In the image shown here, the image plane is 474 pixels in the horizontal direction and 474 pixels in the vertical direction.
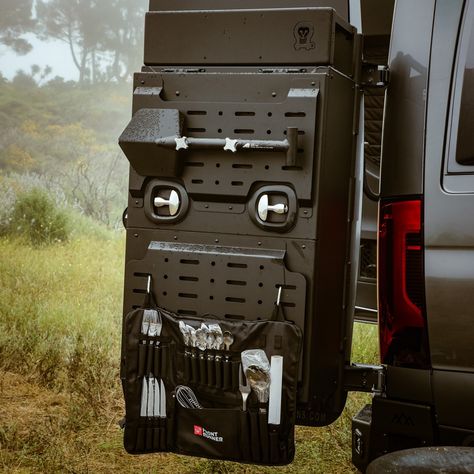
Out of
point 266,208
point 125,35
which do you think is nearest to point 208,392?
point 266,208

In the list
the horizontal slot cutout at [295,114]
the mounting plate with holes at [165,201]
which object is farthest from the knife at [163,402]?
the horizontal slot cutout at [295,114]

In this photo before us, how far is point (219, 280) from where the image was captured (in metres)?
2.46

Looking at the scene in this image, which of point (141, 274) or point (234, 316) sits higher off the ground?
point (141, 274)

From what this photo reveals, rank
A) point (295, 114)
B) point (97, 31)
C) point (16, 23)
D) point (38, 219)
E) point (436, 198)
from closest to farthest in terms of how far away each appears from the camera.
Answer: point (436, 198) → point (295, 114) → point (16, 23) → point (38, 219) → point (97, 31)

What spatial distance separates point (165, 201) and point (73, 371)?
7.65 ft

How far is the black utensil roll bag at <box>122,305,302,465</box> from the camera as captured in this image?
93.8 inches

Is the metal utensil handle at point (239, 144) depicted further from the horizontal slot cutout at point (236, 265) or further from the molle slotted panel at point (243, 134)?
the horizontal slot cutout at point (236, 265)

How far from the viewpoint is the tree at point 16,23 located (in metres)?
5.26

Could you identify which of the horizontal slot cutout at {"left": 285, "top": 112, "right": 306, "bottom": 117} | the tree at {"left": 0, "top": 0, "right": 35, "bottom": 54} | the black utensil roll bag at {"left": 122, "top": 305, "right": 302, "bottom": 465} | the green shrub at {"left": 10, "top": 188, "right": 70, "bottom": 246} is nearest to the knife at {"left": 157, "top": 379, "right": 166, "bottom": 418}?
the black utensil roll bag at {"left": 122, "top": 305, "right": 302, "bottom": 465}

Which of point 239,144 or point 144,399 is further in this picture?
point 144,399

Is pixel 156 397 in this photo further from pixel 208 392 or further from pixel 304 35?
pixel 304 35

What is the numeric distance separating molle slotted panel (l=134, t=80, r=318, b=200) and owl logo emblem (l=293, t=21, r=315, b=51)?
141 mm

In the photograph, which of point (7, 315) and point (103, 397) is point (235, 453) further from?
point (7, 315)

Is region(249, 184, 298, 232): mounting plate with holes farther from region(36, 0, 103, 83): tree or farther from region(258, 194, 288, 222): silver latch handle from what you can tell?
region(36, 0, 103, 83): tree
